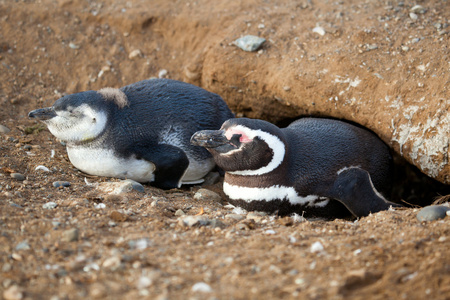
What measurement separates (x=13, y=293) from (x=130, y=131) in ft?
6.53

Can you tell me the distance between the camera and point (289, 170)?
351 cm

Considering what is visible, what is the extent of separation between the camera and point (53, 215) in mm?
2801

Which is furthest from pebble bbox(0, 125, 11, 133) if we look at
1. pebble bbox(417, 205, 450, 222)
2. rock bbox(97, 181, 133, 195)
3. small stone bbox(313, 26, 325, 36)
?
pebble bbox(417, 205, 450, 222)

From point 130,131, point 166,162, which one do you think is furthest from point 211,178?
point 130,131

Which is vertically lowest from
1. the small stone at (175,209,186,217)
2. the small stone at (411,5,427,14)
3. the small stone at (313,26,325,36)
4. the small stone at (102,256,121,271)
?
the small stone at (175,209,186,217)

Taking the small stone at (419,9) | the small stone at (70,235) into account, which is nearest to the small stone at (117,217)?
the small stone at (70,235)

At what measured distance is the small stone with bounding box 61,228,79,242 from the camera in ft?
8.21

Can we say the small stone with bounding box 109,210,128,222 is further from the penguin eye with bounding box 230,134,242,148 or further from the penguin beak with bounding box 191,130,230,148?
the penguin eye with bounding box 230,134,242,148

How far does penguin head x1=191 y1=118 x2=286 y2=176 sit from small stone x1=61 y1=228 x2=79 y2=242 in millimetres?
1179

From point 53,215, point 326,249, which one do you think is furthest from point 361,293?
point 53,215

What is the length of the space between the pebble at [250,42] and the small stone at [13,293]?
10.7 feet

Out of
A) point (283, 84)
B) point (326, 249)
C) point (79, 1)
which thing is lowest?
point (326, 249)

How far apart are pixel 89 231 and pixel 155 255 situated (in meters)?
0.47

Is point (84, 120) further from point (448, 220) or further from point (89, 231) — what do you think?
point (448, 220)
